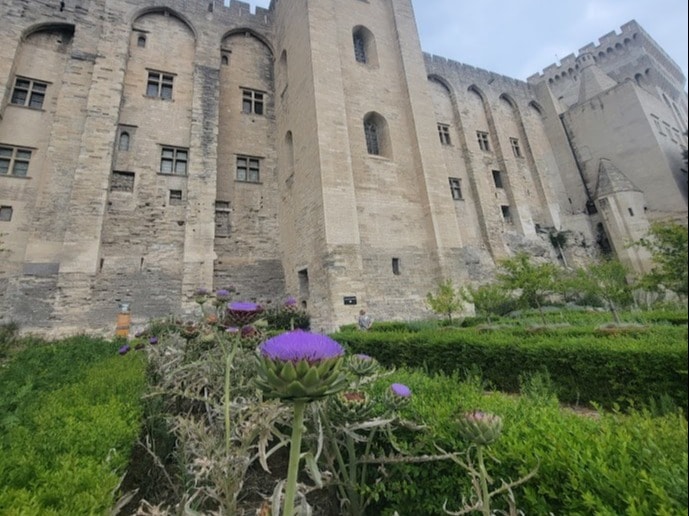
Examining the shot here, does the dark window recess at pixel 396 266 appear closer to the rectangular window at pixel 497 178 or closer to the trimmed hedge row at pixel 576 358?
the trimmed hedge row at pixel 576 358

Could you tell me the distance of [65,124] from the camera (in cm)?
1305

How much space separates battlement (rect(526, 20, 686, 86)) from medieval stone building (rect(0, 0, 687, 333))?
17.5 metres

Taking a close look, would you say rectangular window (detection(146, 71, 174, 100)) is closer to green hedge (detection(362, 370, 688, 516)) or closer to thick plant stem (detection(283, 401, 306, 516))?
green hedge (detection(362, 370, 688, 516))

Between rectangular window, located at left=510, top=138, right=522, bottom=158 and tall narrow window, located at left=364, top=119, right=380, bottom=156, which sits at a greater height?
rectangular window, located at left=510, top=138, right=522, bottom=158

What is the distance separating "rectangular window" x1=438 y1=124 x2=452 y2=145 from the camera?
65.9 feet

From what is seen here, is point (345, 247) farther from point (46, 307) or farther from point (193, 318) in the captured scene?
point (46, 307)

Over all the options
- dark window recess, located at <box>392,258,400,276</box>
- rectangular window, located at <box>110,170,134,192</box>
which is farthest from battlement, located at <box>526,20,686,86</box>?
rectangular window, located at <box>110,170,134,192</box>

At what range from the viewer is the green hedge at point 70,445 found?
5.24 feet

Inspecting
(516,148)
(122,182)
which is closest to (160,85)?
(122,182)

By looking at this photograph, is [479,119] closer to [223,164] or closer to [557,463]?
[223,164]

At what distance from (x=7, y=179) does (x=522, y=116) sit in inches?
1132

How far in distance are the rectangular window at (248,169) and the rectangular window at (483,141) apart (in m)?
14.5

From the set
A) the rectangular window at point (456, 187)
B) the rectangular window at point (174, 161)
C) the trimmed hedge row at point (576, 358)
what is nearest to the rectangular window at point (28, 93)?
the rectangular window at point (174, 161)

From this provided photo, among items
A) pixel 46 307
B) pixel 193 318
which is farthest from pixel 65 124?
pixel 193 318
